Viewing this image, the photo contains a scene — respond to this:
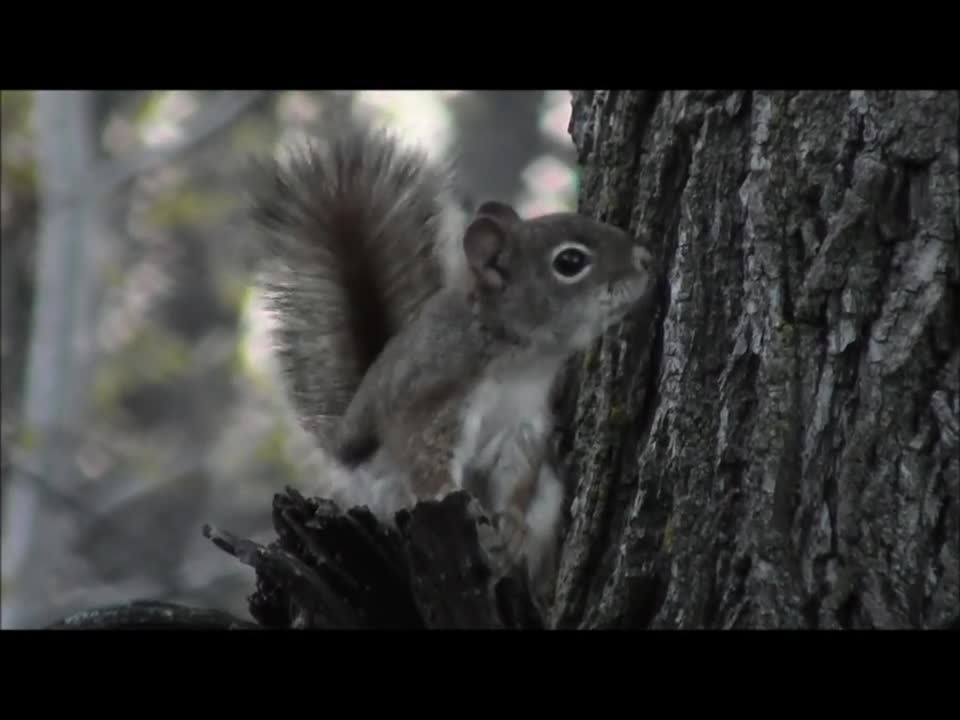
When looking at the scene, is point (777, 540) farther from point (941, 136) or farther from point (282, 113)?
point (282, 113)

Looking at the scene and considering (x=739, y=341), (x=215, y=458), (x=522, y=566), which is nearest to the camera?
(x=739, y=341)

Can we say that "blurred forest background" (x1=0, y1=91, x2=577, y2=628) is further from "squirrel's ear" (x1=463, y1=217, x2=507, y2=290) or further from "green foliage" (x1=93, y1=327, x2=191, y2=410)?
"squirrel's ear" (x1=463, y1=217, x2=507, y2=290)

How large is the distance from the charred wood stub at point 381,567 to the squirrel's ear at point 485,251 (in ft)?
3.02

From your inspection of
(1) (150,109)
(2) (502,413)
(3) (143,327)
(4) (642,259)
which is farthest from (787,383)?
(3) (143,327)

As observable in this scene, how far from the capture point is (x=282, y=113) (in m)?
7.79

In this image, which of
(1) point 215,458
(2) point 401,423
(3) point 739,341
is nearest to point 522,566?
(2) point 401,423

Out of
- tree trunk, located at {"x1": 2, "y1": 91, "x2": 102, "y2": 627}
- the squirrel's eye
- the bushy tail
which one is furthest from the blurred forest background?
the squirrel's eye

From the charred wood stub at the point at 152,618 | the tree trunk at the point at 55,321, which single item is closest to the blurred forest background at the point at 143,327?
the tree trunk at the point at 55,321

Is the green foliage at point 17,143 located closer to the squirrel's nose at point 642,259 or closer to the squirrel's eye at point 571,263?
the squirrel's eye at point 571,263

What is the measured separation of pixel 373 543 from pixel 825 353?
1.85ft

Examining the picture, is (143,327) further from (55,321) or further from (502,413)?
(502,413)

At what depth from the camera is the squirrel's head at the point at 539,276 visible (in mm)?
2369

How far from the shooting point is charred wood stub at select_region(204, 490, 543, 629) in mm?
1589
